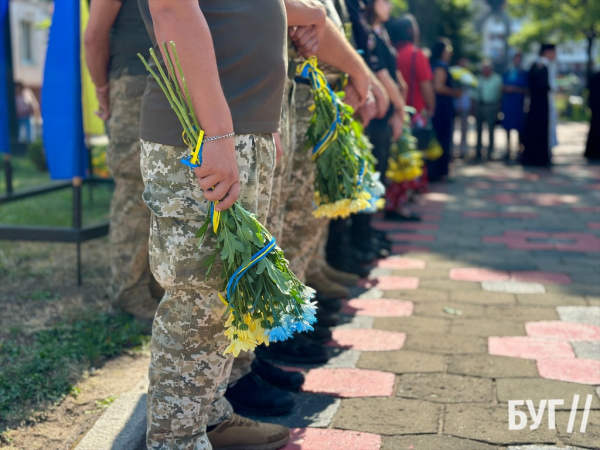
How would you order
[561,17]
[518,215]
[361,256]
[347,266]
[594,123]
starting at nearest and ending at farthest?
1. [347,266]
2. [361,256]
3. [518,215]
4. [594,123]
5. [561,17]

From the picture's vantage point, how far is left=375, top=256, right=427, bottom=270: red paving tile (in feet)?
17.0

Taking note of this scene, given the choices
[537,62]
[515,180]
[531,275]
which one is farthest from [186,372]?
[537,62]

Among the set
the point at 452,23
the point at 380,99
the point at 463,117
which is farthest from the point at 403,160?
the point at 452,23

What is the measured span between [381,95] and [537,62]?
833 cm

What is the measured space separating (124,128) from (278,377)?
1450 millimetres

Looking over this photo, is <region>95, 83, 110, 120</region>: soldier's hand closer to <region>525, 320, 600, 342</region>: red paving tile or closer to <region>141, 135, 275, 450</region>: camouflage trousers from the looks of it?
<region>141, 135, 275, 450</region>: camouflage trousers

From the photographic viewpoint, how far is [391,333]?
3.71 metres

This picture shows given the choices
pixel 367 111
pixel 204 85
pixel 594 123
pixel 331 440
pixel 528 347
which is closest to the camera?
pixel 204 85

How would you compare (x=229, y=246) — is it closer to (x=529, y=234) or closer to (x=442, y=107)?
(x=529, y=234)

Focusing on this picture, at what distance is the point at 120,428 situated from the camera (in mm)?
2604

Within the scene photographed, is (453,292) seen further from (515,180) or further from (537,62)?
(537,62)

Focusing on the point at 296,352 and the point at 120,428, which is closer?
the point at 120,428

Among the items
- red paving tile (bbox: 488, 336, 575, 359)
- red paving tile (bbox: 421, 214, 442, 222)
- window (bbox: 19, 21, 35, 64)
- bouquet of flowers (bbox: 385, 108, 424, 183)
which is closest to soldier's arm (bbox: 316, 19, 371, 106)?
red paving tile (bbox: 488, 336, 575, 359)

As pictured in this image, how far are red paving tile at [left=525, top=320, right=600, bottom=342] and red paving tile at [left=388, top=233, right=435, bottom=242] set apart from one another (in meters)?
Answer: 2.39
